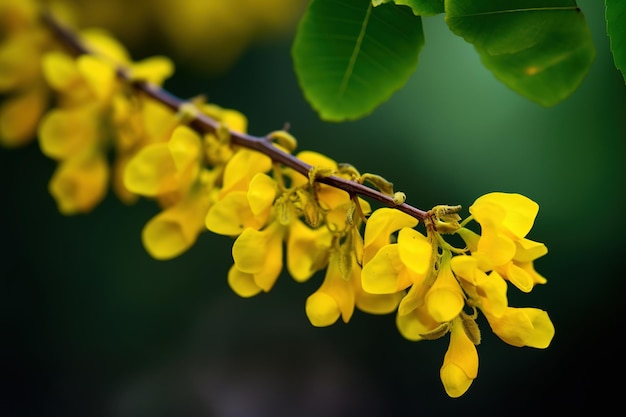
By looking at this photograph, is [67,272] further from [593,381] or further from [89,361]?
[593,381]

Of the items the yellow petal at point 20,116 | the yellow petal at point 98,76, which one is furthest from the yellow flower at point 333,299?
the yellow petal at point 20,116

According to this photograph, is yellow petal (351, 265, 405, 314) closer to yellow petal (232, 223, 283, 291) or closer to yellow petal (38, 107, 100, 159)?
yellow petal (232, 223, 283, 291)

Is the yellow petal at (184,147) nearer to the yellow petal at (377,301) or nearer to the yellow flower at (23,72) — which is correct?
the yellow petal at (377,301)

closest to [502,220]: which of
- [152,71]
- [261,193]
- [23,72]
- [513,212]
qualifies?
[513,212]

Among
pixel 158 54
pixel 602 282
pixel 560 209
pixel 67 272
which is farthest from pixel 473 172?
pixel 67 272

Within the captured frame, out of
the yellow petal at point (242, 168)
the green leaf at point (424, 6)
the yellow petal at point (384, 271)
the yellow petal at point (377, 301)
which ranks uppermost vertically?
the green leaf at point (424, 6)

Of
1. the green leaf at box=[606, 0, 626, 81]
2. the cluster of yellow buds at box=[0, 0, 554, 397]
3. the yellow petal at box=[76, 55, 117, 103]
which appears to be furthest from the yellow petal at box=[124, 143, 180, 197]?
the green leaf at box=[606, 0, 626, 81]

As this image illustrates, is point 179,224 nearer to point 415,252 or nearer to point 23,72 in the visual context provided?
point 415,252
